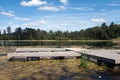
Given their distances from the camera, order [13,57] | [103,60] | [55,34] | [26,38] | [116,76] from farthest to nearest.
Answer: [55,34] < [26,38] < [13,57] < [103,60] < [116,76]

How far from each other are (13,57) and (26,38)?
350 feet

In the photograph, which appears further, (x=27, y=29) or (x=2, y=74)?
(x=27, y=29)

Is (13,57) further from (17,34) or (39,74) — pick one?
(17,34)

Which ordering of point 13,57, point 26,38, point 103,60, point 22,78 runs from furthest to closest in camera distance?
point 26,38
point 13,57
point 103,60
point 22,78

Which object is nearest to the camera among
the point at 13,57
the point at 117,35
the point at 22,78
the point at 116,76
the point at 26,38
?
the point at 22,78

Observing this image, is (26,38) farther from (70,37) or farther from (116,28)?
(116,28)

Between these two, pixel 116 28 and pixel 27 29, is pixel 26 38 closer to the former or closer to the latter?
pixel 27 29

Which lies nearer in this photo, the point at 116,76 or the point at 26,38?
the point at 116,76

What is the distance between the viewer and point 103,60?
52.8ft

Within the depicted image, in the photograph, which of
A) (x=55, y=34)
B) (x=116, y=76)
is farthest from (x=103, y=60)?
(x=55, y=34)

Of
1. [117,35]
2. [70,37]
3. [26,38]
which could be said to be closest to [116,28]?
[117,35]

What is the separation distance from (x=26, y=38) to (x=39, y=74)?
11352 centimetres

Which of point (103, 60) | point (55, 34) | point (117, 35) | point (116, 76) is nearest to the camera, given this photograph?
point (116, 76)

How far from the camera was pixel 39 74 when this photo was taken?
1237cm
